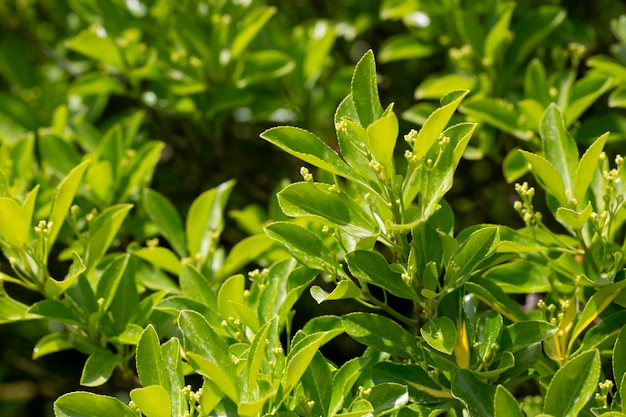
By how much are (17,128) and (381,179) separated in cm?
151

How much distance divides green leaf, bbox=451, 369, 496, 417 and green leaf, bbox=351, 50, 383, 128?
1.43 feet

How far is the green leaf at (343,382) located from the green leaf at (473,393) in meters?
0.18

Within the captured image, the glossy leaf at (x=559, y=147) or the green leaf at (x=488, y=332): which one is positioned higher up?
the glossy leaf at (x=559, y=147)

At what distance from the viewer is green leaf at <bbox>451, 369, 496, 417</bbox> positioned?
1228 millimetres

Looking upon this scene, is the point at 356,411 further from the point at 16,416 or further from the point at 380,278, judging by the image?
the point at 16,416

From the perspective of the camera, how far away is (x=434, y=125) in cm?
125

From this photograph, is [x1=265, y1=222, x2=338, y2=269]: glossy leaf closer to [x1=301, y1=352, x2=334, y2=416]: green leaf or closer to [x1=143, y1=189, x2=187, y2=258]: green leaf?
[x1=301, y1=352, x2=334, y2=416]: green leaf

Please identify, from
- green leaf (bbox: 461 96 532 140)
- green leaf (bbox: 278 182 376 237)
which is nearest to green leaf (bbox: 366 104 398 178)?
green leaf (bbox: 278 182 376 237)

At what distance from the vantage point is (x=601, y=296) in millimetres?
1373

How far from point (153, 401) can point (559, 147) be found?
87 cm

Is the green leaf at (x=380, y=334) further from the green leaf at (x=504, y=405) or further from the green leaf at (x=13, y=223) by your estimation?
the green leaf at (x=13, y=223)

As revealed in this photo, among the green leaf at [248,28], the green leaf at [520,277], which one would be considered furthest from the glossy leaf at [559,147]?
the green leaf at [248,28]

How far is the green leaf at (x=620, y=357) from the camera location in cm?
124

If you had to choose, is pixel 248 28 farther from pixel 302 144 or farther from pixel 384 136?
pixel 384 136
